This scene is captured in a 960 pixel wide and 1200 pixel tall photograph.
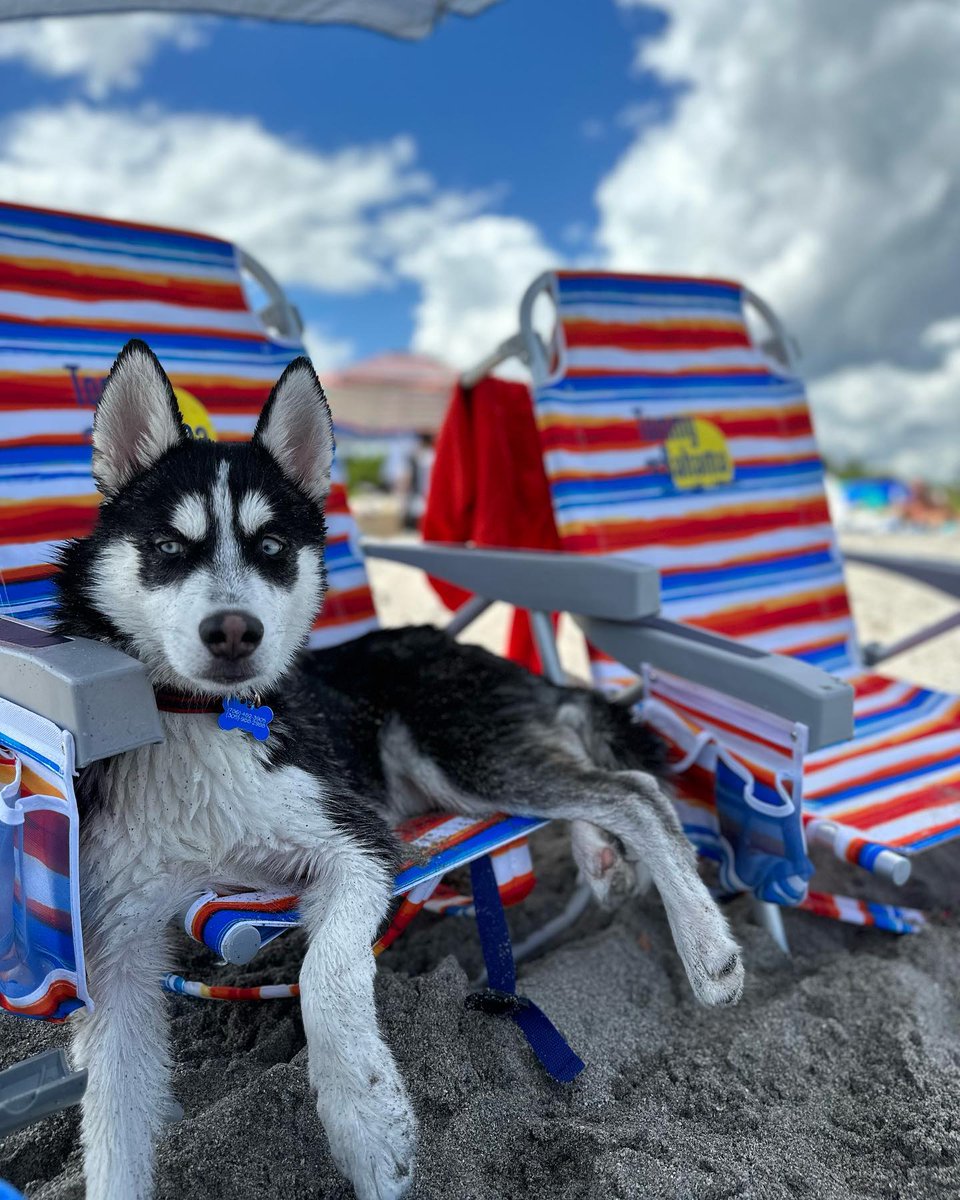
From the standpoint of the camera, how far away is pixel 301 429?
5.32 ft

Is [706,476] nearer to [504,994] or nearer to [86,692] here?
[504,994]

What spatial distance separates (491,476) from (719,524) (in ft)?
2.79

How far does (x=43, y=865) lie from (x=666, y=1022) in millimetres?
1261

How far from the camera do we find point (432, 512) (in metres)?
3.39

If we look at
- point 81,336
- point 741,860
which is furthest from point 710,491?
point 81,336

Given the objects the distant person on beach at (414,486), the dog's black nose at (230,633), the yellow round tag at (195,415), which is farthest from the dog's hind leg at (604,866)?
the distant person on beach at (414,486)

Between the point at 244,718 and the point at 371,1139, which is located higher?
the point at 244,718

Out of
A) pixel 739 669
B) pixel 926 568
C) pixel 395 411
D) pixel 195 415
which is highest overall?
pixel 395 411

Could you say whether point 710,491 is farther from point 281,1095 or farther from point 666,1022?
point 281,1095

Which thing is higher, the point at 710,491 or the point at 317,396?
the point at 317,396

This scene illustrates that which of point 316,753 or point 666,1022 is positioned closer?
point 316,753

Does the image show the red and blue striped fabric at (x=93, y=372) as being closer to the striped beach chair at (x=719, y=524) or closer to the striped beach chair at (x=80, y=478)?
the striped beach chair at (x=80, y=478)

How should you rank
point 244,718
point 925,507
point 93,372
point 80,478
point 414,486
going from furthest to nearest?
point 925,507 → point 414,486 → point 93,372 → point 80,478 → point 244,718

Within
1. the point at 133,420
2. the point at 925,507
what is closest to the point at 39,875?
the point at 133,420
